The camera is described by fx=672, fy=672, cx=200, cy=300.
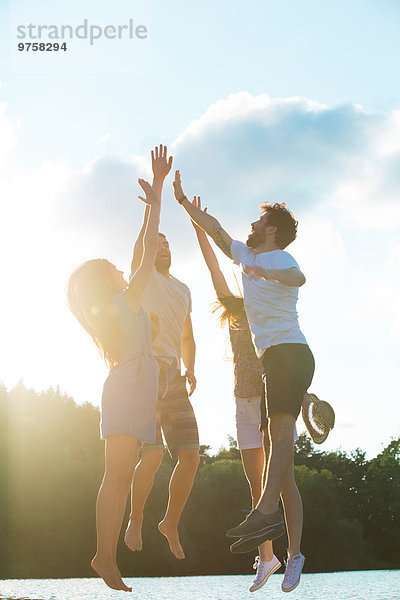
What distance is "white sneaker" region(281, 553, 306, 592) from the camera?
5535 mm

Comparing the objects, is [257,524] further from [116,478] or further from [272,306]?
[272,306]

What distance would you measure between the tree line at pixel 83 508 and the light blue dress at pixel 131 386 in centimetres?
4102

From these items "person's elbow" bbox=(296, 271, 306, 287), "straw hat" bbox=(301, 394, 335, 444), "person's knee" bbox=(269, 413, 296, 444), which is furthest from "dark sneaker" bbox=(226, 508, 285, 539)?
"person's elbow" bbox=(296, 271, 306, 287)

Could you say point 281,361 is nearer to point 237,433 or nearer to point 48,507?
point 237,433

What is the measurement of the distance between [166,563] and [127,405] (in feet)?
151

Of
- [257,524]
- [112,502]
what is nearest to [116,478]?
[112,502]

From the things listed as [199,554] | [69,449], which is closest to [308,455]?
[199,554]

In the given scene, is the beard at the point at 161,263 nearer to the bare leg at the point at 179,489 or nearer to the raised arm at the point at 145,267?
the raised arm at the point at 145,267

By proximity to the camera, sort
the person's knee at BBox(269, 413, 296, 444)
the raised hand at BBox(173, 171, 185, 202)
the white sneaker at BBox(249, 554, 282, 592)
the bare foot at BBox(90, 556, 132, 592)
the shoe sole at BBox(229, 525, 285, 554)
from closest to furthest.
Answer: the shoe sole at BBox(229, 525, 285, 554) < the bare foot at BBox(90, 556, 132, 592) < the person's knee at BBox(269, 413, 296, 444) < the white sneaker at BBox(249, 554, 282, 592) < the raised hand at BBox(173, 171, 185, 202)

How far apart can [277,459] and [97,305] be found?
6.40 feet

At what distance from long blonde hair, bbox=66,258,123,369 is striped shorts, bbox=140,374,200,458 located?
3.94 feet

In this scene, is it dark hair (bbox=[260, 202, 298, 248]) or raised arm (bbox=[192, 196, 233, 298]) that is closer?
dark hair (bbox=[260, 202, 298, 248])

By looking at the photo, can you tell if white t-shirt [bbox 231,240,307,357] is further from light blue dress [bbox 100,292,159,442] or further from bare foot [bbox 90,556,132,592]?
bare foot [bbox 90,556,132,592]

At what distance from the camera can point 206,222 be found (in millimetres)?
6301
